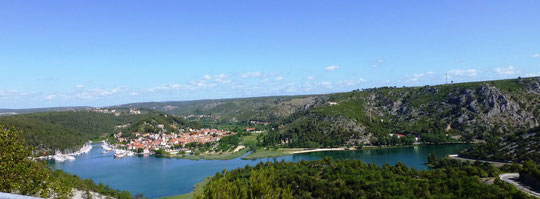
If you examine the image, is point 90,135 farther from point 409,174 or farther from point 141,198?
point 409,174

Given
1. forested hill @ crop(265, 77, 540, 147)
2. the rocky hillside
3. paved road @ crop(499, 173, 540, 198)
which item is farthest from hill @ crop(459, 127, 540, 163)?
the rocky hillside

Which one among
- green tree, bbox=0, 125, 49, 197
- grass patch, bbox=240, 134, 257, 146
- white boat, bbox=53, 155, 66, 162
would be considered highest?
green tree, bbox=0, 125, 49, 197

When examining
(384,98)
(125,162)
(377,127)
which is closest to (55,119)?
(125,162)

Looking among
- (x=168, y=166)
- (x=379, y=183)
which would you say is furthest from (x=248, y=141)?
(x=379, y=183)

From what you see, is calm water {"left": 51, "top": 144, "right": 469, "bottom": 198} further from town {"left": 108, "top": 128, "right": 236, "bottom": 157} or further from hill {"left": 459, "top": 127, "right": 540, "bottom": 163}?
hill {"left": 459, "top": 127, "right": 540, "bottom": 163}

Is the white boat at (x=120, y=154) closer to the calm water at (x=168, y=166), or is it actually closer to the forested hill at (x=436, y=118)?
the calm water at (x=168, y=166)

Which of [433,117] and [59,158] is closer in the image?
[59,158]

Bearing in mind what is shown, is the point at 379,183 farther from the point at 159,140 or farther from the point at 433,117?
the point at 159,140

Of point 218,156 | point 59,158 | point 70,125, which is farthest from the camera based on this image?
point 70,125
